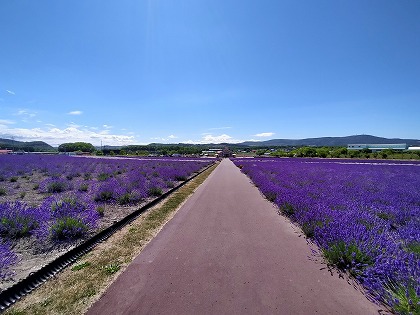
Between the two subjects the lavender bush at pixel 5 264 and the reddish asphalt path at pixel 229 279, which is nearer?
the reddish asphalt path at pixel 229 279

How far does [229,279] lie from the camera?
3795mm

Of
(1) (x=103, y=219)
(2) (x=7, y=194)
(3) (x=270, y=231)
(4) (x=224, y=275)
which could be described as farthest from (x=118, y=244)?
(2) (x=7, y=194)

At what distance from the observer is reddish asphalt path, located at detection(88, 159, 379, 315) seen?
122 inches

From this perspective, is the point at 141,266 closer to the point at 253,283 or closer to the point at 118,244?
the point at 118,244

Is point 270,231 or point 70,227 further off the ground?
point 70,227

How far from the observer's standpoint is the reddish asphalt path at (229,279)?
10.2ft

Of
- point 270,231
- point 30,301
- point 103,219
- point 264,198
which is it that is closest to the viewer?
point 30,301

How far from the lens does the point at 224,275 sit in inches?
155

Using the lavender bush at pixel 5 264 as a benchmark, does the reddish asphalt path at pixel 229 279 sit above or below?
below

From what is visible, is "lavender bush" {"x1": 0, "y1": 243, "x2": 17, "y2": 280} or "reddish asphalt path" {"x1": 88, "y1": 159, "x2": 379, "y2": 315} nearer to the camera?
"reddish asphalt path" {"x1": 88, "y1": 159, "x2": 379, "y2": 315}

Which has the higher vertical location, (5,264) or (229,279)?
(5,264)

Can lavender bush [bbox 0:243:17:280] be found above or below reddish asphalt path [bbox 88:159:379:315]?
above

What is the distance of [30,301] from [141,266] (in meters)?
1.66

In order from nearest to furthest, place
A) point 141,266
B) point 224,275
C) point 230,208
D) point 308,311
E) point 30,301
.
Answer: point 308,311, point 30,301, point 224,275, point 141,266, point 230,208
